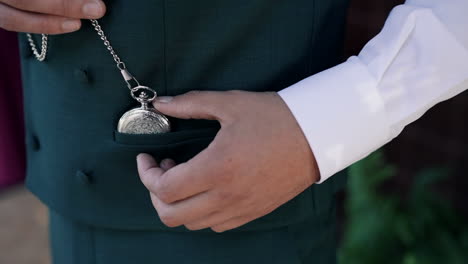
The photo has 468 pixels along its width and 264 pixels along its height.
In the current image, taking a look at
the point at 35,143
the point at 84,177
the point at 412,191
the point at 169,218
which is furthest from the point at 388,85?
the point at 412,191

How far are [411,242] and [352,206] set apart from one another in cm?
29

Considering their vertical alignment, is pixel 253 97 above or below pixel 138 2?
below

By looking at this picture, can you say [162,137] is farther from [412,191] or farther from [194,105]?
[412,191]

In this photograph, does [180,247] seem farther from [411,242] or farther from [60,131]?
[411,242]

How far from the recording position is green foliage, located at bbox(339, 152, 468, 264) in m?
2.20

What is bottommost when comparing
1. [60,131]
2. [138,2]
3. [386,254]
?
[386,254]

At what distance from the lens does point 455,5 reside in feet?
2.77

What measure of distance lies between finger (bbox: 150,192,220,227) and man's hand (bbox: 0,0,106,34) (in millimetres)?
279

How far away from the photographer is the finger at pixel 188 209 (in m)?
0.83

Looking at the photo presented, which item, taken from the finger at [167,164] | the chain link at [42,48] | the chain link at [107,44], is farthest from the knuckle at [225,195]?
the chain link at [42,48]

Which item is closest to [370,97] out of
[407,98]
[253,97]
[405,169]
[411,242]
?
[407,98]

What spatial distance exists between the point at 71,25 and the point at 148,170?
0.23 m

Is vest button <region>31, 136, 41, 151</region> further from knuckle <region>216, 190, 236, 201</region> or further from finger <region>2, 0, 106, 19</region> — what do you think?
knuckle <region>216, 190, 236, 201</region>

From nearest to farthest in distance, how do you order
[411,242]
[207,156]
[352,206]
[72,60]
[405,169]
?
[207,156]
[72,60]
[411,242]
[352,206]
[405,169]
